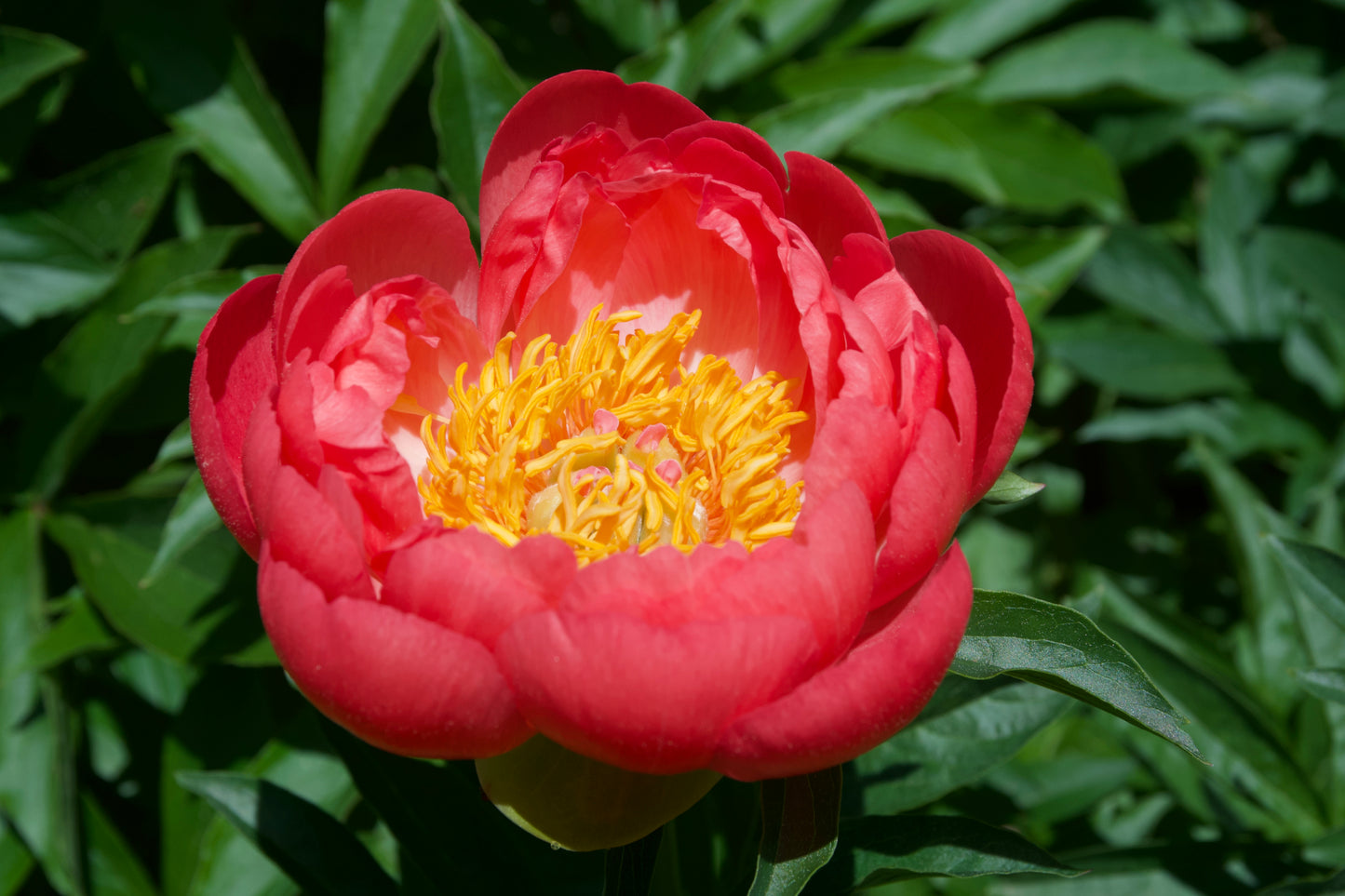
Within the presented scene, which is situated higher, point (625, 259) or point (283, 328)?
point (283, 328)

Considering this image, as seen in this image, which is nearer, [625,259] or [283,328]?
[283,328]

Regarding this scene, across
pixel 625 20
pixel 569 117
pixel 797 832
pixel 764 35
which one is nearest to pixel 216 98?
pixel 625 20

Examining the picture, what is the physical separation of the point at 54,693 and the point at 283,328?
86cm

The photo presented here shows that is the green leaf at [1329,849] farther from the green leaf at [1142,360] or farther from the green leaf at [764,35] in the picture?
the green leaf at [764,35]

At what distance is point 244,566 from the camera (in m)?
1.51

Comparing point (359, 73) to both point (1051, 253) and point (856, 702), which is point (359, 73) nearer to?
point (1051, 253)

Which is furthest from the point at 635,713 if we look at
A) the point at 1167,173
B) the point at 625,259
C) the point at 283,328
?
the point at 1167,173

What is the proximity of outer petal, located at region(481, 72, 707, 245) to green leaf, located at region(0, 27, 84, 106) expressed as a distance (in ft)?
2.40

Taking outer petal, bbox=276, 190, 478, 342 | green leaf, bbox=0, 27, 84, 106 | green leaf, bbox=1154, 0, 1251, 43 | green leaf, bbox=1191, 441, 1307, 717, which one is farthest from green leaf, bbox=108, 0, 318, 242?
green leaf, bbox=1154, 0, 1251, 43

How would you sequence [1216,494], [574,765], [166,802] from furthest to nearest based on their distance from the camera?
[1216,494] < [166,802] < [574,765]

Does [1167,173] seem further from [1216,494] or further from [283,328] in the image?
[283,328]

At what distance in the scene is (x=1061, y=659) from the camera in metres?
0.93

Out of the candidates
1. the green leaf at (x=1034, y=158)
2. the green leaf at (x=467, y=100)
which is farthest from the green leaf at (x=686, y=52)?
the green leaf at (x=1034, y=158)

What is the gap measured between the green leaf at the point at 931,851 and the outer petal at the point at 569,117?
0.79 m
